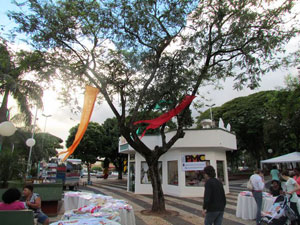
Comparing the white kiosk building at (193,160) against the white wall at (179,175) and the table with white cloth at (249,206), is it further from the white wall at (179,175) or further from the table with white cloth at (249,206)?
the table with white cloth at (249,206)

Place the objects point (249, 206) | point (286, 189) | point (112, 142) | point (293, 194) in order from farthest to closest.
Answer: point (112, 142) < point (249, 206) < point (286, 189) < point (293, 194)

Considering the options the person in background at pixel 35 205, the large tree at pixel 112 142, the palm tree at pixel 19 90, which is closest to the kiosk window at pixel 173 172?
the palm tree at pixel 19 90

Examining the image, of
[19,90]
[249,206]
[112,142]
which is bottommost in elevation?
[249,206]

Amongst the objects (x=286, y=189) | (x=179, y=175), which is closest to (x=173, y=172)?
(x=179, y=175)

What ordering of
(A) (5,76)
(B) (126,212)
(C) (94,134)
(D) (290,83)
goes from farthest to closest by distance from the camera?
(C) (94,134) → (D) (290,83) → (A) (5,76) → (B) (126,212)

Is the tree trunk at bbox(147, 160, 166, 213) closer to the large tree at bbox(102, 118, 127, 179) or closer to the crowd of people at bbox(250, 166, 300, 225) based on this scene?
the crowd of people at bbox(250, 166, 300, 225)

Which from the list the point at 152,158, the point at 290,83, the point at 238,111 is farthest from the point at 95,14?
the point at 238,111

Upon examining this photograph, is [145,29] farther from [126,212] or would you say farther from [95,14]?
[126,212]

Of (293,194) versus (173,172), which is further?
(173,172)

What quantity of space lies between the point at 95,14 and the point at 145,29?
2.04 meters

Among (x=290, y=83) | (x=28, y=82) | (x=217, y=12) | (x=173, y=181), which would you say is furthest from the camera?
(x=290, y=83)

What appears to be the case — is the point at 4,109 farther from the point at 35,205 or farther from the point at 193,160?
the point at 193,160

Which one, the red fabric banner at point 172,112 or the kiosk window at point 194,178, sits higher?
the red fabric banner at point 172,112

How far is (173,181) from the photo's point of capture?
13.7m
